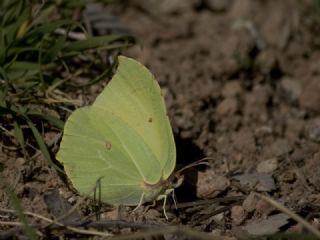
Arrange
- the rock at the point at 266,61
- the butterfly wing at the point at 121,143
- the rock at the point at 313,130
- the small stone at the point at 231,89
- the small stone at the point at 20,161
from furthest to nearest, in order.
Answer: the rock at the point at 266,61
the small stone at the point at 231,89
the rock at the point at 313,130
the small stone at the point at 20,161
the butterfly wing at the point at 121,143

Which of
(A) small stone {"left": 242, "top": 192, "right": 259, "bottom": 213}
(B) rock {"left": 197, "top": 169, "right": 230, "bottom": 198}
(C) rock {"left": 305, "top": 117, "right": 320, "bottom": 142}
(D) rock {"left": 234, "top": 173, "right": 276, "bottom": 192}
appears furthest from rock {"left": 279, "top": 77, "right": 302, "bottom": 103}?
(A) small stone {"left": 242, "top": 192, "right": 259, "bottom": 213}

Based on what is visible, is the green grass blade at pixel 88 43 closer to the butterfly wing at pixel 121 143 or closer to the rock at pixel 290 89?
the butterfly wing at pixel 121 143

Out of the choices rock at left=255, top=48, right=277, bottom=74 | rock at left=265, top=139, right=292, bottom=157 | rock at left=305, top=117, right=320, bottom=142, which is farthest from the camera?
rock at left=255, top=48, right=277, bottom=74

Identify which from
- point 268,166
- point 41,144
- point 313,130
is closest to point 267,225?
point 268,166

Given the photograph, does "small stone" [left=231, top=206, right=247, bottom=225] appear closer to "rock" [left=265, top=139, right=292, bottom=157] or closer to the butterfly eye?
the butterfly eye

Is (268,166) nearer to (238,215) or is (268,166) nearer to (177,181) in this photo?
(238,215)

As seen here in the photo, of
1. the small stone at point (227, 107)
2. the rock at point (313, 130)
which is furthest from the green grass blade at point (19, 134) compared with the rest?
the rock at point (313, 130)

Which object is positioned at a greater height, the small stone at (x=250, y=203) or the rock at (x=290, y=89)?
the rock at (x=290, y=89)

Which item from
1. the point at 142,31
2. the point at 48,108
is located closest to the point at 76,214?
the point at 48,108
